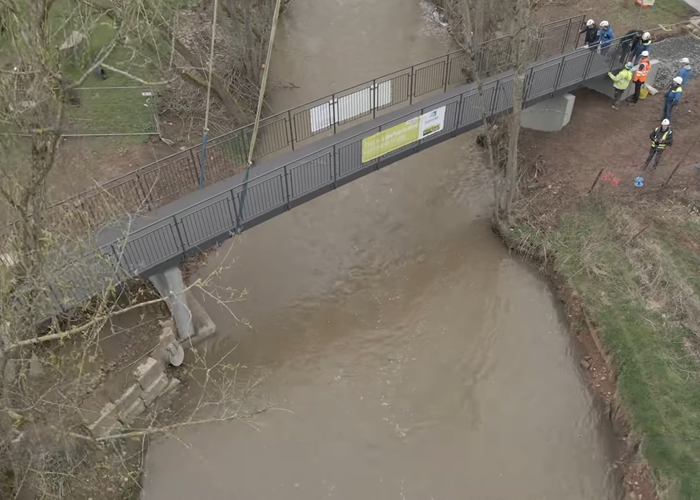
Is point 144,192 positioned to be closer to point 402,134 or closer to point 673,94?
point 402,134

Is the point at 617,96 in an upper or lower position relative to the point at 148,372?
upper

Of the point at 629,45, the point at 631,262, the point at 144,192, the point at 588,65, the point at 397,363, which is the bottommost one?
the point at 397,363

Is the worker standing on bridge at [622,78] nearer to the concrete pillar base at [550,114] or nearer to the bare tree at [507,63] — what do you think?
the concrete pillar base at [550,114]

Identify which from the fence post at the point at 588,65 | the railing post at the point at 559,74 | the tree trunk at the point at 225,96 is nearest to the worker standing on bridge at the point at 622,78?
the fence post at the point at 588,65

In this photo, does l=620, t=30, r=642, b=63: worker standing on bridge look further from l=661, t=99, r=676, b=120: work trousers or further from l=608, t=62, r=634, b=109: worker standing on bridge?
l=661, t=99, r=676, b=120: work trousers

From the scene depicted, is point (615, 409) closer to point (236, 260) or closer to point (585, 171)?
point (585, 171)

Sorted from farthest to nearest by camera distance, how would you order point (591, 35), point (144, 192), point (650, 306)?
point (591, 35) < point (144, 192) < point (650, 306)

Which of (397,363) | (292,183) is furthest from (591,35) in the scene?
(397,363)

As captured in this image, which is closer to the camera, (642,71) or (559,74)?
(559,74)

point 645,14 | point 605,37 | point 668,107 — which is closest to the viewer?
point 668,107
